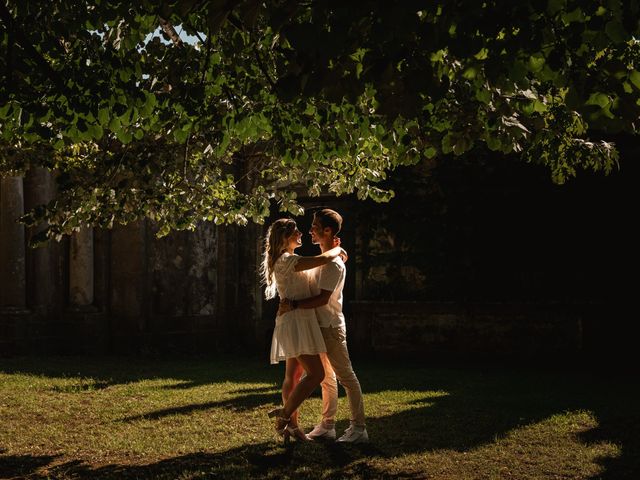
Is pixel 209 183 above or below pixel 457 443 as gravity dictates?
above

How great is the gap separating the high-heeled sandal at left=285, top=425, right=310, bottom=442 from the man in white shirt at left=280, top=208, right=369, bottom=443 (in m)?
0.12

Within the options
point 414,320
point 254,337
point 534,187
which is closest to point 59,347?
point 254,337

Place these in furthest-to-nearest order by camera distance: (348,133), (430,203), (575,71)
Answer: (430,203) → (348,133) → (575,71)

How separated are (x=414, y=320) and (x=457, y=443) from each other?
6.59 m

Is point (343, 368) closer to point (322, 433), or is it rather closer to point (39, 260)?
point (322, 433)

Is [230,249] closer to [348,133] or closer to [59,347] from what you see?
[59,347]

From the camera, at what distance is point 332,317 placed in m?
6.04

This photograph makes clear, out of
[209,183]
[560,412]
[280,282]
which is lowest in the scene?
[560,412]

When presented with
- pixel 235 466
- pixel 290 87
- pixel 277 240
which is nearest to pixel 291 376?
pixel 235 466

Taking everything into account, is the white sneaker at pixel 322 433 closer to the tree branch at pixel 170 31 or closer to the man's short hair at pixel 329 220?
the man's short hair at pixel 329 220

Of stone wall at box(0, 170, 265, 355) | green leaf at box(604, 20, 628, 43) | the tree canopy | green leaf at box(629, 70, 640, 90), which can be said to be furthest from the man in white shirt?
stone wall at box(0, 170, 265, 355)

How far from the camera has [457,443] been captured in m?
6.22

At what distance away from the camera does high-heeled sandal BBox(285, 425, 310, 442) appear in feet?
19.6

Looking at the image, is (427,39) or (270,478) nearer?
(427,39)
